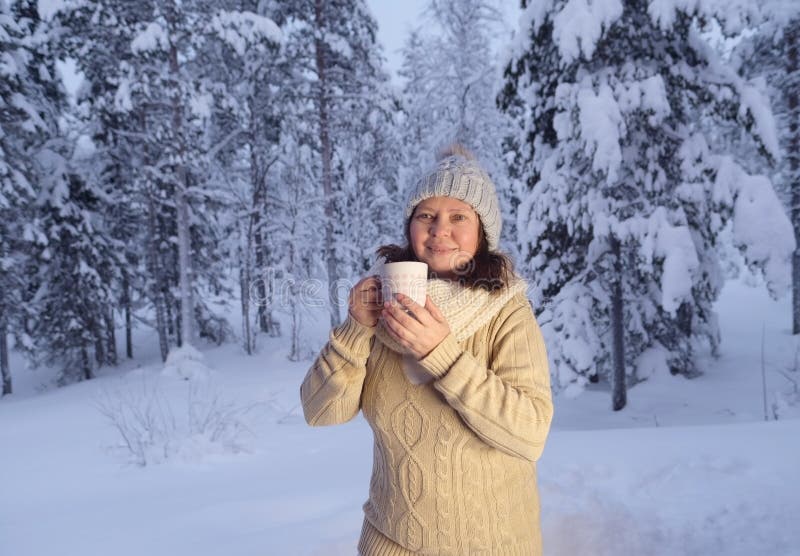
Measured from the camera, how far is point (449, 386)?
1281 millimetres

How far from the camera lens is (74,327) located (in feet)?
46.6

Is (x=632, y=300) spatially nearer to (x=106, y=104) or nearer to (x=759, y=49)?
(x=759, y=49)

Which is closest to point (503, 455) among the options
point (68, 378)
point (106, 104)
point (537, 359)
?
point (537, 359)

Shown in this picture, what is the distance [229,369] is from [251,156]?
632cm

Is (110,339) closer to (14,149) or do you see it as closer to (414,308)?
(14,149)

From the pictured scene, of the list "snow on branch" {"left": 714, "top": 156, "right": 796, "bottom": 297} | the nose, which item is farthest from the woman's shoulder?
"snow on branch" {"left": 714, "top": 156, "right": 796, "bottom": 297}

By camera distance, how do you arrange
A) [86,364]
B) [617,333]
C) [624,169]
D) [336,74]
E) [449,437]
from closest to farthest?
1. [449,437]
2. [624,169]
3. [617,333]
4. [336,74]
5. [86,364]

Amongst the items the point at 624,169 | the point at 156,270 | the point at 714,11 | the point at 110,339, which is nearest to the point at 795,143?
the point at 624,169

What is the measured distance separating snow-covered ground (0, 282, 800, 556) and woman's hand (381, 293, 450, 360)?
2061 millimetres

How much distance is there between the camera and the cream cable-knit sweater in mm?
1382

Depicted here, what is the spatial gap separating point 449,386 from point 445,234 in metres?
0.48

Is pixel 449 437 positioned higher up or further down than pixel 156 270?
higher up

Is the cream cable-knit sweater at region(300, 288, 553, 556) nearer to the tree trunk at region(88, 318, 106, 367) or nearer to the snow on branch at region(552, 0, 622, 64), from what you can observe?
the snow on branch at region(552, 0, 622, 64)

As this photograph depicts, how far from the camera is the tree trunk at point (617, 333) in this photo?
7.14 m
